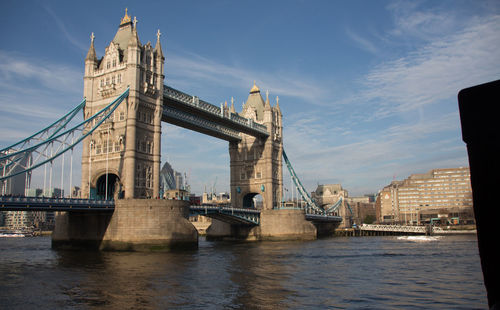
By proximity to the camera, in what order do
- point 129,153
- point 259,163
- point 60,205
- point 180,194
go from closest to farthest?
point 60,205 < point 129,153 < point 180,194 < point 259,163

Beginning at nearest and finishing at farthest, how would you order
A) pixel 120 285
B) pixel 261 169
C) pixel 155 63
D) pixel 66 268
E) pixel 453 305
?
pixel 453 305, pixel 120 285, pixel 66 268, pixel 155 63, pixel 261 169

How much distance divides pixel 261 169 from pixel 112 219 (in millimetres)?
34678

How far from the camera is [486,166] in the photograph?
2.49 meters

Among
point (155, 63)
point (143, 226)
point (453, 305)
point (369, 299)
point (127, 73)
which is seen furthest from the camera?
point (155, 63)

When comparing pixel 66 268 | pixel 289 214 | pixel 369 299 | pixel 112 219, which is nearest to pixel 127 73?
pixel 112 219

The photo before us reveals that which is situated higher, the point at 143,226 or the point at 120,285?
the point at 143,226

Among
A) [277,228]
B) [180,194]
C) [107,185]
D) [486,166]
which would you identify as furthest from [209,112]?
[486,166]

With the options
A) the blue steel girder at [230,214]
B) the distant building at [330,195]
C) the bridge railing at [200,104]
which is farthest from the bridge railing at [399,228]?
the distant building at [330,195]

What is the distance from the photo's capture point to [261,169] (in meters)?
72.6

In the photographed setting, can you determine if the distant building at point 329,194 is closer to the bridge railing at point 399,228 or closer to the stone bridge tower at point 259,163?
the bridge railing at point 399,228

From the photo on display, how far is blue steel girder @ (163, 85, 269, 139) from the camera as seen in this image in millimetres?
53781

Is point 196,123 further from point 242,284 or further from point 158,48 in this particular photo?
point 242,284

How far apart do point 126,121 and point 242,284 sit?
1154 inches

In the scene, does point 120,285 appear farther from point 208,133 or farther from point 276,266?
point 208,133
